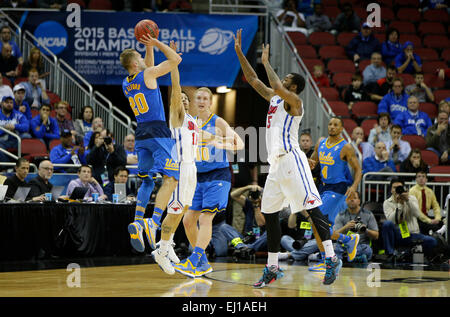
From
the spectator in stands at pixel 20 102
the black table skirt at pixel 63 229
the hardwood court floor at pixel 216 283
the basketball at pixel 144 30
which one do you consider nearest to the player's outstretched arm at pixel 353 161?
the hardwood court floor at pixel 216 283

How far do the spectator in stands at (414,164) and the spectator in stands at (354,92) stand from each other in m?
2.51

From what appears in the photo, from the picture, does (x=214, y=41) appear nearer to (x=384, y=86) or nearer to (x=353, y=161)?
(x=384, y=86)

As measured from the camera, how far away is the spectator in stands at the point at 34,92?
39.7 ft

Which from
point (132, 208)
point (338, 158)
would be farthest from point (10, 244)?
point (338, 158)

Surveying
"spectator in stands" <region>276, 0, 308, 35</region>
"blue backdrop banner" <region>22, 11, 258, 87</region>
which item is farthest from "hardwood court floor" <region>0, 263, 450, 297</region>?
"spectator in stands" <region>276, 0, 308, 35</region>

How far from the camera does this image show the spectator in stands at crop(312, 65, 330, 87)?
13.7 m

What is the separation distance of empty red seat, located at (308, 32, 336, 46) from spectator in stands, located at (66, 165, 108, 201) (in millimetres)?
6950

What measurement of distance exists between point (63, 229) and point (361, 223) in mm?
4179

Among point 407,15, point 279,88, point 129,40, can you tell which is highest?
point 407,15

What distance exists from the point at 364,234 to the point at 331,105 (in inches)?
162

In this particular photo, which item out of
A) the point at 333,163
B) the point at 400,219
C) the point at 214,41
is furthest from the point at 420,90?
the point at 333,163

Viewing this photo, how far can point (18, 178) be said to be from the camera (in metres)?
9.65

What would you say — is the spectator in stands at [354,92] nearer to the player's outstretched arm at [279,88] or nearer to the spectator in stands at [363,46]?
the spectator in stands at [363,46]
